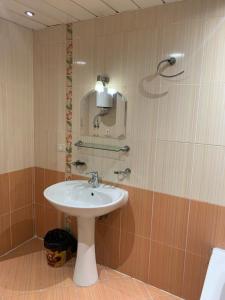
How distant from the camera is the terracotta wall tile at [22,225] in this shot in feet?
8.03

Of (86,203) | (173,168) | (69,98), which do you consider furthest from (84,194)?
(69,98)

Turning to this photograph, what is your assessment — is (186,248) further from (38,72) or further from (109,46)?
(38,72)

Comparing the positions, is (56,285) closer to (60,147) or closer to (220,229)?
(60,147)

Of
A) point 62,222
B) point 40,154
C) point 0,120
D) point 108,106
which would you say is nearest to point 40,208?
point 62,222

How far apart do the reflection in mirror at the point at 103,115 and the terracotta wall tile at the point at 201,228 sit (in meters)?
0.81

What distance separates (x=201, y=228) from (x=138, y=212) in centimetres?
51

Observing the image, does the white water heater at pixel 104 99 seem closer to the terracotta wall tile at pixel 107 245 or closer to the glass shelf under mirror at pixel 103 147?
the glass shelf under mirror at pixel 103 147

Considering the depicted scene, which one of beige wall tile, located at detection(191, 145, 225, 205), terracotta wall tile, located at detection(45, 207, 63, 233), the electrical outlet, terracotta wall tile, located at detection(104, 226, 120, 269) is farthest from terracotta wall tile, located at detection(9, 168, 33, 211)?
beige wall tile, located at detection(191, 145, 225, 205)

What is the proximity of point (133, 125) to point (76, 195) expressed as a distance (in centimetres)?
78

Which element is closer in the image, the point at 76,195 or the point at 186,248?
the point at 186,248

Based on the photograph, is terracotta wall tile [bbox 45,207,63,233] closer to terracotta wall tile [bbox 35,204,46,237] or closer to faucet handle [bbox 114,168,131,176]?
terracotta wall tile [bbox 35,204,46,237]

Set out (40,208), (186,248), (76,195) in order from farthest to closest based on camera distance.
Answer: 1. (40,208)
2. (76,195)
3. (186,248)

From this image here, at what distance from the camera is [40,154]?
253cm

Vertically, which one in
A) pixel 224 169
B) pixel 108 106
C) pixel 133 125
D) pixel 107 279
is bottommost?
pixel 107 279
